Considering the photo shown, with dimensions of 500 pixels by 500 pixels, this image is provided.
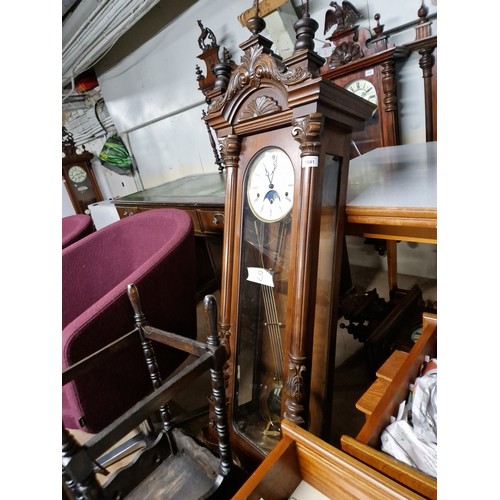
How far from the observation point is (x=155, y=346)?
3.22 ft

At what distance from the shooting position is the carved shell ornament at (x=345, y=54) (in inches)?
59.4

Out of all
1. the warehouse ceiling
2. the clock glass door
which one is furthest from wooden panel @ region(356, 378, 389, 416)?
the warehouse ceiling

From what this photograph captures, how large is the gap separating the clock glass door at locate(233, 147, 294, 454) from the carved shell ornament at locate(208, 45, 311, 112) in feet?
0.55

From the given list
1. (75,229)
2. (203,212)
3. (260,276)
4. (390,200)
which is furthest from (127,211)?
(390,200)

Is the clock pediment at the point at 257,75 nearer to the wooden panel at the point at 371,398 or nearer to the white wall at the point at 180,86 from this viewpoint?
the wooden panel at the point at 371,398

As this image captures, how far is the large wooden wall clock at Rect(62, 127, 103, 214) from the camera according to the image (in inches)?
131

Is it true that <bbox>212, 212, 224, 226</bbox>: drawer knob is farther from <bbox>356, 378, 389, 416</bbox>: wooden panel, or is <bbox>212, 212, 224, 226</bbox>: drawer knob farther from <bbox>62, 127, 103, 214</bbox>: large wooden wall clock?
<bbox>62, 127, 103, 214</bbox>: large wooden wall clock

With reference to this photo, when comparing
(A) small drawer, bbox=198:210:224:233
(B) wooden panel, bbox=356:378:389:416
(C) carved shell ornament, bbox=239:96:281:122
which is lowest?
(B) wooden panel, bbox=356:378:389:416

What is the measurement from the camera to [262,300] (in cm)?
88

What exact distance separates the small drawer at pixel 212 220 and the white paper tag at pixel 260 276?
0.66m

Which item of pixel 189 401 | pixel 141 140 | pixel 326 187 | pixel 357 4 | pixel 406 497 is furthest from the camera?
pixel 141 140
